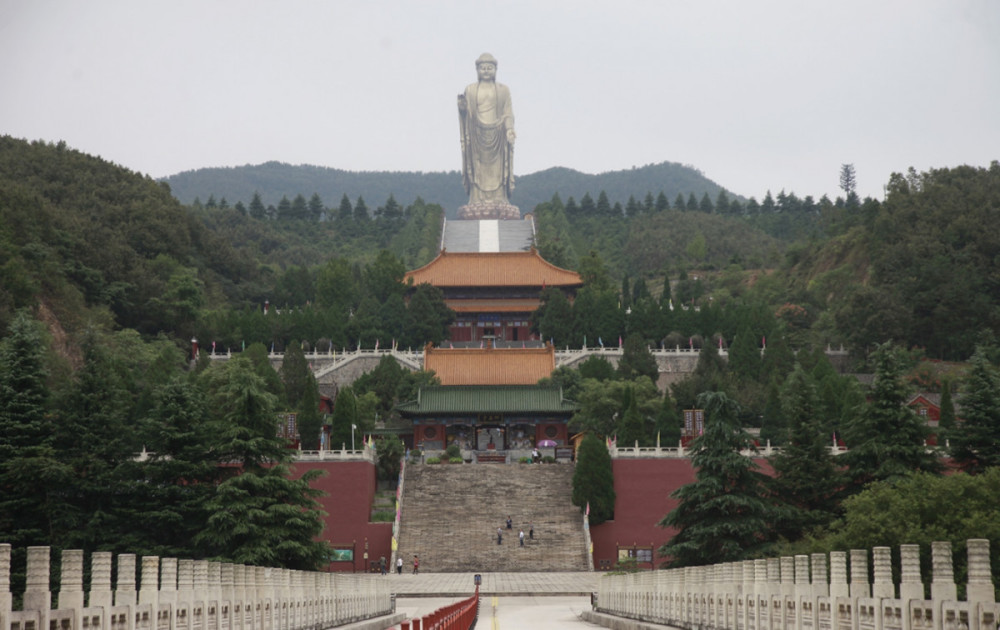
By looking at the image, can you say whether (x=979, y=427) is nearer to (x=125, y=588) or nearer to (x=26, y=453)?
(x=26, y=453)

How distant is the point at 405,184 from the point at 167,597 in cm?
18169

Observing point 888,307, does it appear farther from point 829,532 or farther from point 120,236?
point 120,236

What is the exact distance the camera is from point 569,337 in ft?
198

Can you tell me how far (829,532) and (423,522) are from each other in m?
14.6

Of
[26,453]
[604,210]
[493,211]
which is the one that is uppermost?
[604,210]

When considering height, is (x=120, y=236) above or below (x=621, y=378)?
above

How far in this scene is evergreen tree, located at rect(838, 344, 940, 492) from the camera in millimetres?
32281

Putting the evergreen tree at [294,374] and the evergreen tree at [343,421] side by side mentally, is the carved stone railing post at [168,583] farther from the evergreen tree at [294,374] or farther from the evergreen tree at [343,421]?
the evergreen tree at [294,374]

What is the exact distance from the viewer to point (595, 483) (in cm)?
4116

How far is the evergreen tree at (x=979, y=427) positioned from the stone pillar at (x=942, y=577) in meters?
23.9

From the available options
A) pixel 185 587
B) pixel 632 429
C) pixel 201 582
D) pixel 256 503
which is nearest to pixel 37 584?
pixel 185 587

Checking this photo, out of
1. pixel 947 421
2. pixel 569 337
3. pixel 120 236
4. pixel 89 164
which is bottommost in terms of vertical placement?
pixel 947 421

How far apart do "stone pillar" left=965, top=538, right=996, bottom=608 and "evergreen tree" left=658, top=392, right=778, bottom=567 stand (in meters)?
21.0

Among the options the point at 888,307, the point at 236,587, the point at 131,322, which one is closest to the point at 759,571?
the point at 236,587
